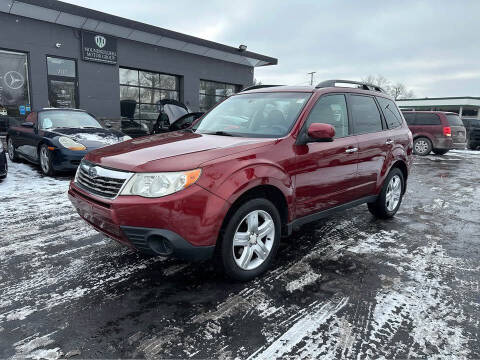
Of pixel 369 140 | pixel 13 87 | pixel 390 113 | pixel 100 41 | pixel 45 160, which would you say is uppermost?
pixel 100 41

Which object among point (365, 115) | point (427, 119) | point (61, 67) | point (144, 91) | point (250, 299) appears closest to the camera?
point (250, 299)

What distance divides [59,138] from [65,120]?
3.77 ft

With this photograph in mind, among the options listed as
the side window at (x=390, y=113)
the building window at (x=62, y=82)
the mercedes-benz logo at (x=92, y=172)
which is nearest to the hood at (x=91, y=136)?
the mercedes-benz logo at (x=92, y=172)

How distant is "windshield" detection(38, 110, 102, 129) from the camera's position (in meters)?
7.74

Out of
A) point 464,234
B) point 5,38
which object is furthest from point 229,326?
point 5,38

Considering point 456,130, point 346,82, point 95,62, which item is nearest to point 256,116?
point 346,82

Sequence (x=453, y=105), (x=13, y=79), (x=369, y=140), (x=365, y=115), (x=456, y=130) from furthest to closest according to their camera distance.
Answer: (x=453, y=105)
(x=456, y=130)
(x=13, y=79)
(x=365, y=115)
(x=369, y=140)

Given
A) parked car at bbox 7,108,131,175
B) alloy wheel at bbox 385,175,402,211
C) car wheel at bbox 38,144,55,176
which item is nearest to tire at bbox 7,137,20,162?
parked car at bbox 7,108,131,175

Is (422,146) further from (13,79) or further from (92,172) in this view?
(13,79)

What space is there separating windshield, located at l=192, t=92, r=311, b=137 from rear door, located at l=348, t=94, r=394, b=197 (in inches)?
35.3

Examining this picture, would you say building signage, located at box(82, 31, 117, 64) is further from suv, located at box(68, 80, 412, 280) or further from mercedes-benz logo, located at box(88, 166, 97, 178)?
mercedes-benz logo, located at box(88, 166, 97, 178)

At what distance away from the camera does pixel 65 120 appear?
797 cm

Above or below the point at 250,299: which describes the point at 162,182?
above

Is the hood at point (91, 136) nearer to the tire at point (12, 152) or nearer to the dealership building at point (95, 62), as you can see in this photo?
the tire at point (12, 152)
